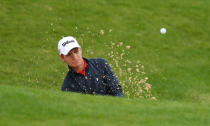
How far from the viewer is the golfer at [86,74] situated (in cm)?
708

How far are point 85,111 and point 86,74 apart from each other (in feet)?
7.30

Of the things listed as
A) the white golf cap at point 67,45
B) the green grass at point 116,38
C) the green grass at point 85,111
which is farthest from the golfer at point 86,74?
the green grass at point 116,38

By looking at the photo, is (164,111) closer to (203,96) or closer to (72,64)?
(72,64)

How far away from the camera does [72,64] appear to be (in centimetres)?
714

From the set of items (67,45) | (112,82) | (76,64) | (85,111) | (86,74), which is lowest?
(85,111)

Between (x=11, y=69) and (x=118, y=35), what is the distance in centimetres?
337

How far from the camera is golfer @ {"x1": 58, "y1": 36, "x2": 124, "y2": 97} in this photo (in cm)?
708

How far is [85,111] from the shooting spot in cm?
500

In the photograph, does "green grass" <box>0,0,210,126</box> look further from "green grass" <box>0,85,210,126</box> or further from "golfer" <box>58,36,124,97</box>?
"green grass" <box>0,85,210,126</box>

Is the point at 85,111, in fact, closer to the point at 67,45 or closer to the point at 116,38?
the point at 67,45

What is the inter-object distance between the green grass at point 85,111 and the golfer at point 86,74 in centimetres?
143

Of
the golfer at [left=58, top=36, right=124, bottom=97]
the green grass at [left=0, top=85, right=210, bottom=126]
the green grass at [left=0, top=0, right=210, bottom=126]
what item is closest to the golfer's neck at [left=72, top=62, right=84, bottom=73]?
the golfer at [left=58, top=36, right=124, bottom=97]

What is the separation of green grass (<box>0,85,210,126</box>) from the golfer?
1.43 meters

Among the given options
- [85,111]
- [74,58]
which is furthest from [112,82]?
[85,111]
